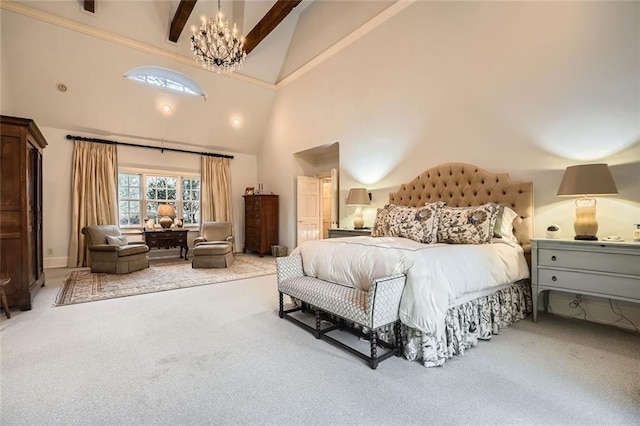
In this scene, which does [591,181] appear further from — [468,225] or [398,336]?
[398,336]

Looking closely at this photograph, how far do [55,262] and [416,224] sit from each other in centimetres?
684

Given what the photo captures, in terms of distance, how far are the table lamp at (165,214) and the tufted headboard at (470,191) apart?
4.90m

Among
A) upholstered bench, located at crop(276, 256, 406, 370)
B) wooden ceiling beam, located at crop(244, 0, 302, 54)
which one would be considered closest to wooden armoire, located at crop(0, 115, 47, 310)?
upholstered bench, located at crop(276, 256, 406, 370)

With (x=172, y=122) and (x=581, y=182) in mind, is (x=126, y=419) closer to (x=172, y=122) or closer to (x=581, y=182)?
(x=581, y=182)

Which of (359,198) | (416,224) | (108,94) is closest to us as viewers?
(416,224)

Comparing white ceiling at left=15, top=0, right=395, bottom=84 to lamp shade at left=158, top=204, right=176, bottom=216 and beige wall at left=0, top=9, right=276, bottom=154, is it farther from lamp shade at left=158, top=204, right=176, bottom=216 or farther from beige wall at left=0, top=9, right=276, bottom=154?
lamp shade at left=158, top=204, right=176, bottom=216

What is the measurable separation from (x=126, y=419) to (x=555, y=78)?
4483 millimetres

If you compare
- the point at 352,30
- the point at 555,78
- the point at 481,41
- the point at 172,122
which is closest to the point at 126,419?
the point at 555,78

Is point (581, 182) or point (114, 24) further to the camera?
point (114, 24)

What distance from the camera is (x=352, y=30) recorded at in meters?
5.20

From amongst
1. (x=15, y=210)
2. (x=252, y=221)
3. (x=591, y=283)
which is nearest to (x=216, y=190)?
(x=252, y=221)

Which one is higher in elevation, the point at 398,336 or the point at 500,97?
the point at 500,97

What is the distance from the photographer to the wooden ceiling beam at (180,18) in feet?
15.2

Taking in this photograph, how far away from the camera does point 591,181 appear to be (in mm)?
2527
